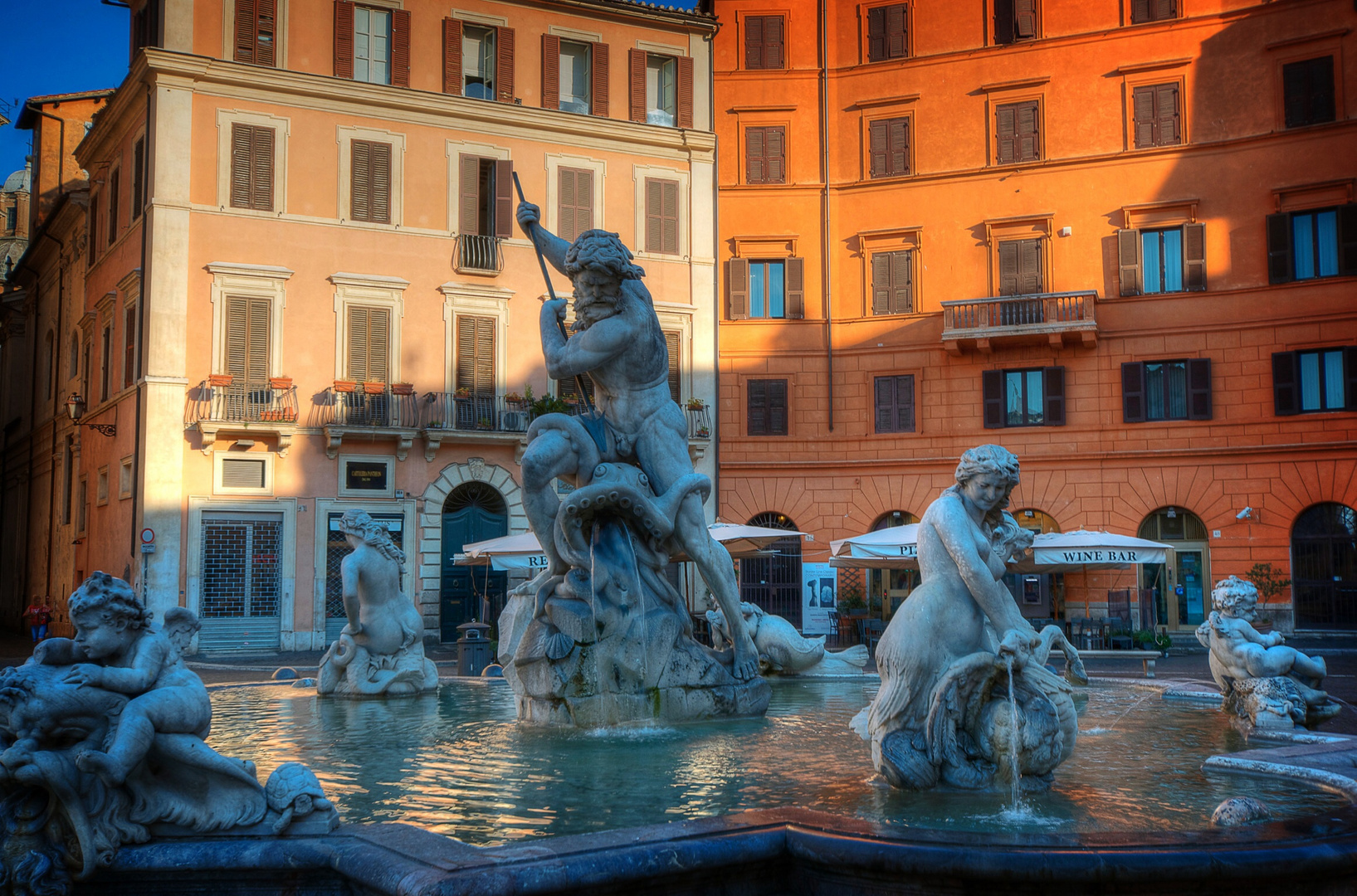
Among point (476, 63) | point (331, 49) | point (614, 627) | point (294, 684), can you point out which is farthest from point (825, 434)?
point (614, 627)

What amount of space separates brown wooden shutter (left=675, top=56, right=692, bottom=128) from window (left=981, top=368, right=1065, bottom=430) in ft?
32.9

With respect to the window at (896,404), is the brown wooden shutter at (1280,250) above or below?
above

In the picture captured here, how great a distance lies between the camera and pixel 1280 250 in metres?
28.5

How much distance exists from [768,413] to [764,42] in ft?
33.2

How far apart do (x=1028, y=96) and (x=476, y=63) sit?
13824mm

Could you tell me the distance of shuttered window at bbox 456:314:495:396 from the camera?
1136 inches

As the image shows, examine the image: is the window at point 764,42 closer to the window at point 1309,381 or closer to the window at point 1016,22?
the window at point 1016,22

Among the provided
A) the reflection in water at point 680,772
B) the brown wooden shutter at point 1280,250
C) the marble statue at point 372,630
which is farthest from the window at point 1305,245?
the marble statue at point 372,630

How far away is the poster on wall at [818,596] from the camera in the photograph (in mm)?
29844

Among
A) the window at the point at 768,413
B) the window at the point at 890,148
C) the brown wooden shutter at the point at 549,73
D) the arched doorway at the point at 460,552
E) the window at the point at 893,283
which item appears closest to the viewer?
the arched doorway at the point at 460,552

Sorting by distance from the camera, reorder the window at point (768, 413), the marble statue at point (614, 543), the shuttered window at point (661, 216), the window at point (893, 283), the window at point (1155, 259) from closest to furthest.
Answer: the marble statue at point (614, 543) → the window at point (1155, 259) → the shuttered window at point (661, 216) → the window at point (893, 283) → the window at point (768, 413)

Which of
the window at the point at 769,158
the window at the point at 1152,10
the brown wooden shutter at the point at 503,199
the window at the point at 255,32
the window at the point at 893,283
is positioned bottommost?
the window at the point at 893,283

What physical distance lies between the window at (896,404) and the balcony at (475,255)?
10152 mm

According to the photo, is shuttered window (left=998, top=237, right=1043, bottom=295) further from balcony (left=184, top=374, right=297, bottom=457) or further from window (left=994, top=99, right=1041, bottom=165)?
balcony (left=184, top=374, right=297, bottom=457)
